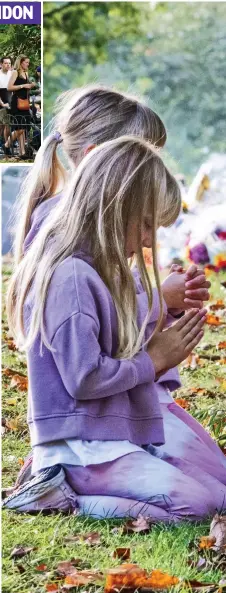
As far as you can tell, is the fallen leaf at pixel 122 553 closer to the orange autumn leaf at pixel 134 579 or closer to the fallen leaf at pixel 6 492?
the orange autumn leaf at pixel 134 579

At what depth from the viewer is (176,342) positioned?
226 centimetres

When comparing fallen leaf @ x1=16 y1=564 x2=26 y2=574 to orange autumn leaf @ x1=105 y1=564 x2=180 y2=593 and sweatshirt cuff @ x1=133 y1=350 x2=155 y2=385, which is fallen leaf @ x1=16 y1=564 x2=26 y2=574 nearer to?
orange autumn leaf @ x1=105 y1=564 x2=180 y2=593

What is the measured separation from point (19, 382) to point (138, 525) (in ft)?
3.22

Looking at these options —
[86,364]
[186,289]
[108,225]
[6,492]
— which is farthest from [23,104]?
[6,492]

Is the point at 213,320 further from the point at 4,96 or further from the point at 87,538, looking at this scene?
the point at 87,538

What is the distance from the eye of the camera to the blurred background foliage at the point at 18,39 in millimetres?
2365

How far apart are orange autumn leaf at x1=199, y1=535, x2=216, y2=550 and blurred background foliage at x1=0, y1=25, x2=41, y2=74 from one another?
1166 mm

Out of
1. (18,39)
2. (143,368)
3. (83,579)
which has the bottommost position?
(83,579)

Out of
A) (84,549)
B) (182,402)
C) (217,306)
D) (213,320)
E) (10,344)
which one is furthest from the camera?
(217,306)

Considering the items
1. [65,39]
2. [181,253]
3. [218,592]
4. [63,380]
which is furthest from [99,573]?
[181,253]

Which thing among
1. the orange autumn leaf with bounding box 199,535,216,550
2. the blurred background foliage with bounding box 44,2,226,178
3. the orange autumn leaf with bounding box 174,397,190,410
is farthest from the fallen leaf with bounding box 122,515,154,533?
the blurred background foliage with bounding box 44,2,226,178

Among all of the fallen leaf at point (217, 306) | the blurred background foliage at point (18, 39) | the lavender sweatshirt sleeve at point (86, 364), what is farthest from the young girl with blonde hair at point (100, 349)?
the fallen leaf at point (217, 306)

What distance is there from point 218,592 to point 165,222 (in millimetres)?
857

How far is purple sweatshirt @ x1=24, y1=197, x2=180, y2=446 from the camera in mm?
2094
